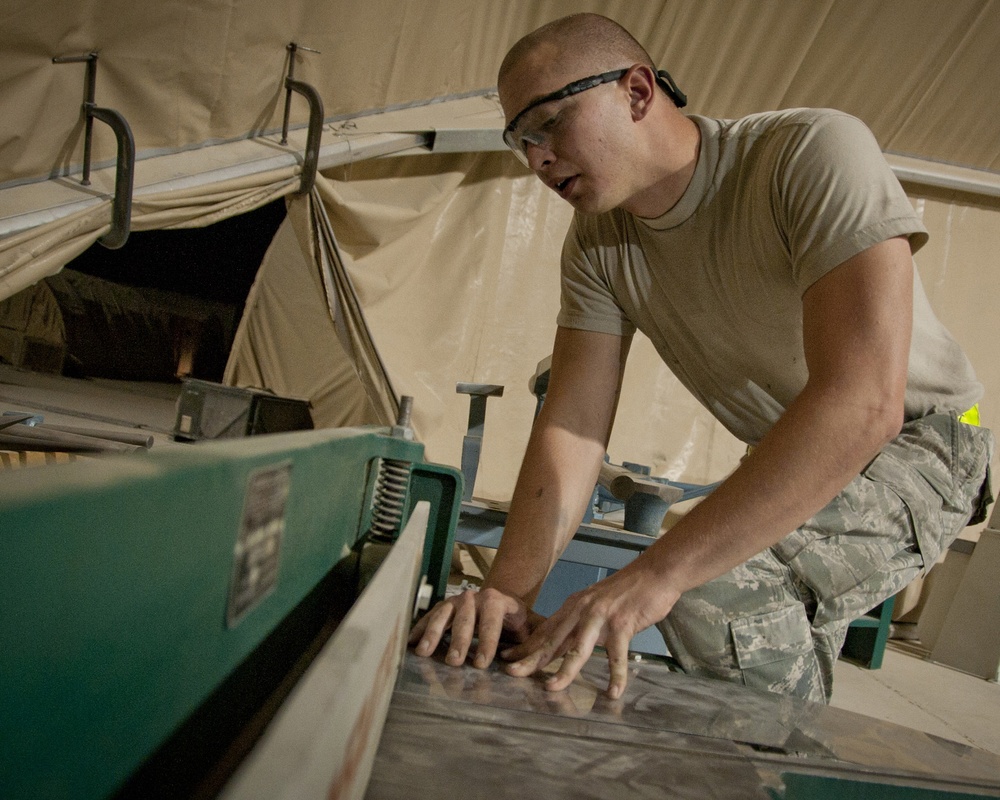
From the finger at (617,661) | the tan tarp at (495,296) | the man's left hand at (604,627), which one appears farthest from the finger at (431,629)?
the tan tarp at (495,296)

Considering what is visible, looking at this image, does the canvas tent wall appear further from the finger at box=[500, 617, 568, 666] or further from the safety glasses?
the finger at box=[500, 617, 568, 666]

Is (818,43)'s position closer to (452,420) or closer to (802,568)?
(452,420)

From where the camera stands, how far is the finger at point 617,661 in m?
0.89

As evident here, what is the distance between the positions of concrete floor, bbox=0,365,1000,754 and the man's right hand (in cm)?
65

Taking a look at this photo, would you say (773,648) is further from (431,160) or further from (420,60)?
(431,160)

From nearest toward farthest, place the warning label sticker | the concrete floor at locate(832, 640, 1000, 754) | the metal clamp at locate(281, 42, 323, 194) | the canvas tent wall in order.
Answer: the warning label sticker < the canvas tent wall < the concrete floor at locate(832, 640, 1000, 754) < the metal clamp at locate(281, 42, 323, 194)

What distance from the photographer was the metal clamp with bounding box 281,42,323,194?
2734mm

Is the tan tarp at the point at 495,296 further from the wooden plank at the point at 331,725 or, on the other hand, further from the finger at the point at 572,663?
the wooden plank at the point at 331,725

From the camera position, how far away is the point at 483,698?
0.81m

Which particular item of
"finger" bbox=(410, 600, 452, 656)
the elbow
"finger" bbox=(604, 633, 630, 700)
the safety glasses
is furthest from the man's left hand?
the safety glasses

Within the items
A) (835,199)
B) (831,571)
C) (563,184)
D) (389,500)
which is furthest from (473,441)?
(835,199)

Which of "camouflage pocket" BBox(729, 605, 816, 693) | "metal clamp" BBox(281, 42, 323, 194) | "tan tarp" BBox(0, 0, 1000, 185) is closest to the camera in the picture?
"camouflage pocket" BBox(729, 605, 816, 693)

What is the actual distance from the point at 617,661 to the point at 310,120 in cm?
275

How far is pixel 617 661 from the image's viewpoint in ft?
2.92
